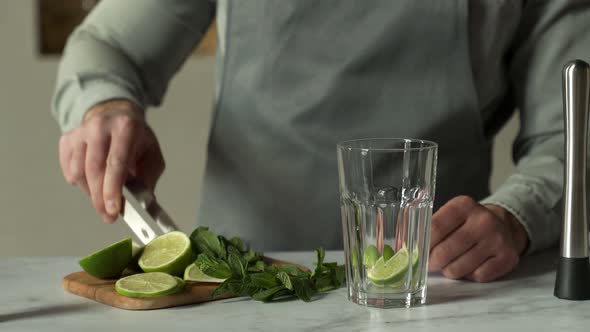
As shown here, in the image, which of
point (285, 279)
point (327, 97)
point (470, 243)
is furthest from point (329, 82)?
point (285, 279)

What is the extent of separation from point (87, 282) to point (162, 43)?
635 mm

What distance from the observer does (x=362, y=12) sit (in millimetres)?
1483

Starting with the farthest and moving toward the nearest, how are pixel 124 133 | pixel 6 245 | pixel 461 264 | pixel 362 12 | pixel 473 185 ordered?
pixel 6 245 → pixel 473 185 → pixel 362 12 → pixel 124 133 → pixel 461 264

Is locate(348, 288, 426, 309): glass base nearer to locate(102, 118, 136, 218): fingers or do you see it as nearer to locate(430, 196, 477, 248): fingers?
locate(430, 196, 477, 248): fingers

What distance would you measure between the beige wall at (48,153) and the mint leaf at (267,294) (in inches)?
85.6

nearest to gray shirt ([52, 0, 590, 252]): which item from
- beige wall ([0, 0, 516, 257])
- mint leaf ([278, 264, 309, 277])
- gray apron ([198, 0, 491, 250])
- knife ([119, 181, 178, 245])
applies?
gray apron ([198, 0, 491, 250])

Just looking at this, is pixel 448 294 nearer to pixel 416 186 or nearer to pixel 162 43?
pixel 416 186

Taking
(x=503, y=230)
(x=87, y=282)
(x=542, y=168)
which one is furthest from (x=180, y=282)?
(x=542, y=168)

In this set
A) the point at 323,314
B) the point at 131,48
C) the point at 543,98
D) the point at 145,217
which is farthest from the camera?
the point at 131,48

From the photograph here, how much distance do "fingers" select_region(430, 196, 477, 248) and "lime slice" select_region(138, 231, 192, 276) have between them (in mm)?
289

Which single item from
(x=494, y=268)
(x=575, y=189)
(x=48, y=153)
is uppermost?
(x=575, y=189)

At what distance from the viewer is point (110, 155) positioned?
129 centimetres

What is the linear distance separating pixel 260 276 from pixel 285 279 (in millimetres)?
28

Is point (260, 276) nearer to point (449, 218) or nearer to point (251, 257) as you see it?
point (251, 257)
